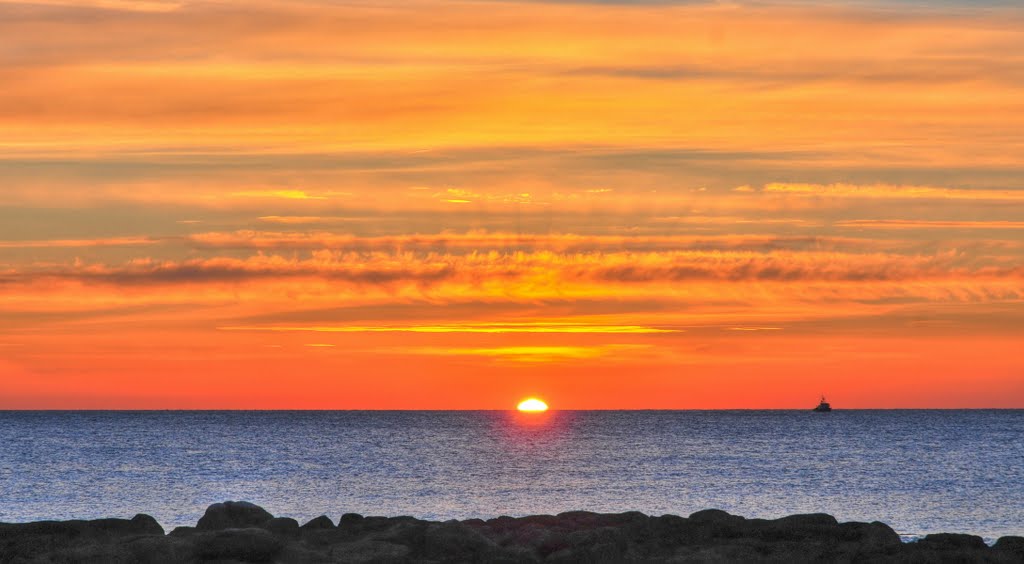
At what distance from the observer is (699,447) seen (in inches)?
4528

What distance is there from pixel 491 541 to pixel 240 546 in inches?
190

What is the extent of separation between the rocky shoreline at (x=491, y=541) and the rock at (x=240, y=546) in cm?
2

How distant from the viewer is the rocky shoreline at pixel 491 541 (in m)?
25.8

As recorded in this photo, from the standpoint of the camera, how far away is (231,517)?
103 ft

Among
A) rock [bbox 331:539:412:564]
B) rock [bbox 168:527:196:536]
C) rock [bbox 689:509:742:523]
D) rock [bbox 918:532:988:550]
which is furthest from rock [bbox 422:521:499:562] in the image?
rock [bbox 918:532:988:550]

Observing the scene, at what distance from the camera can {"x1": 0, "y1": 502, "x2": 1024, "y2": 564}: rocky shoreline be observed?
25.8m

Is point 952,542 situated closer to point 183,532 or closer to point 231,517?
point 231,517

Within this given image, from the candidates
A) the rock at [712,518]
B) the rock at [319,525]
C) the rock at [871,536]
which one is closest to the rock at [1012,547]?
the rock at [871,536]

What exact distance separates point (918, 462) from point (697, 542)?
69.6 meters

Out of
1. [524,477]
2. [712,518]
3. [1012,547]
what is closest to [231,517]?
[712,518]

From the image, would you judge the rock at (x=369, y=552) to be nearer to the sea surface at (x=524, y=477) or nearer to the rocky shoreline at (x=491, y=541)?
the rocky shoreline at (x=491, y=541)

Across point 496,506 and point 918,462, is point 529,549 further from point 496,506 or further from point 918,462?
point 918,462

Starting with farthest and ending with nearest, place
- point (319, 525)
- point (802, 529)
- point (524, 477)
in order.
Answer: point (524, 477) → point (319, 525) → point (802, 529)

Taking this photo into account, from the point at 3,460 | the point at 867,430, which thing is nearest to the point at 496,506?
the point at 3,460
